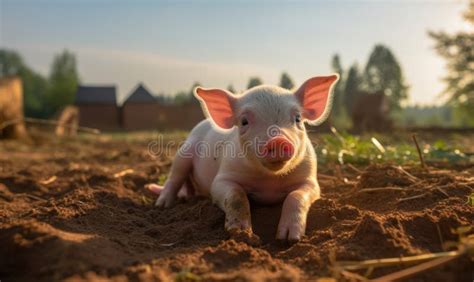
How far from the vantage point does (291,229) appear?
3.27 metres

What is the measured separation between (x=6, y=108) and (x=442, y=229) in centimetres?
1594

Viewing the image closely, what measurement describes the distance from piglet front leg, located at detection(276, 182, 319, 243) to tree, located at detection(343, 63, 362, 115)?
1283 inches

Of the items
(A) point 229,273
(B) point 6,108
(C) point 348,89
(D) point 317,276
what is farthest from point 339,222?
(C) point 348,89

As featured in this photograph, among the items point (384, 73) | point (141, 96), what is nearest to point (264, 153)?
point (141, 96)

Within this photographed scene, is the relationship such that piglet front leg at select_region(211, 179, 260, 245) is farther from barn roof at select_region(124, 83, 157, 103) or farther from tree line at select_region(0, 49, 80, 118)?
tree line at select_region(0, 49, 80, 118)

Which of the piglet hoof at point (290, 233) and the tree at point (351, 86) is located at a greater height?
the tree at point (351, 86)

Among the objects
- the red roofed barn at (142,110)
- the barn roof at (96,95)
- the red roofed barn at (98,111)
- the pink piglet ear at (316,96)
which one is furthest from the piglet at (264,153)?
the barn roof at (96,95)

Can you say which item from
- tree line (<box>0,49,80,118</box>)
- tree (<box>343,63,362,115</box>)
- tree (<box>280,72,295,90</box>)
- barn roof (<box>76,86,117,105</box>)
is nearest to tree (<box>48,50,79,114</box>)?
tree line (<box>0,49,80,118</box>)

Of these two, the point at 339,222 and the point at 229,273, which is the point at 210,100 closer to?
the point at 339,222

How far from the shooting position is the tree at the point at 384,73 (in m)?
40.8

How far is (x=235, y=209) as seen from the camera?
356cm

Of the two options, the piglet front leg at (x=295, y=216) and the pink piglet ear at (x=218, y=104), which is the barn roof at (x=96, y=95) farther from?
the piglet front leg at (x=295, y=216)

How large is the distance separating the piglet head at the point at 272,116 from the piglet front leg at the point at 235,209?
0.34 meters

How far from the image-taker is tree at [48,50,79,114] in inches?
2633
